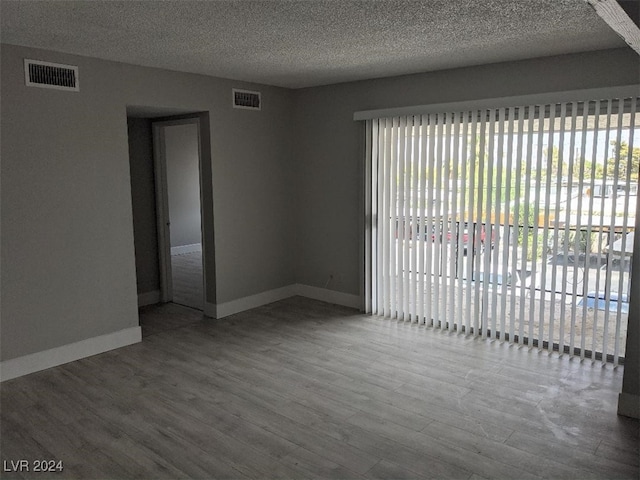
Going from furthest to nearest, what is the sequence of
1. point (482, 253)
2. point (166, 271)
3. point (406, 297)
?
point (166, 271)
point (406, 297)
point (482, 253)

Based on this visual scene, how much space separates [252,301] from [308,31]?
3361 millimetres

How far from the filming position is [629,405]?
3219 mm

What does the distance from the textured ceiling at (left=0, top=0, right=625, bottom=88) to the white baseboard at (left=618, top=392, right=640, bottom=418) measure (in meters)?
2.44

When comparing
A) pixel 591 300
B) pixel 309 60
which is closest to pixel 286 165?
pixel 309 60

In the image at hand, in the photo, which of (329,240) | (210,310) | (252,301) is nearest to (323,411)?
(210,310)

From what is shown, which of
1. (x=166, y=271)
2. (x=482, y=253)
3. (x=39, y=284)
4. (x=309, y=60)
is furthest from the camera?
(x=166, y=271)

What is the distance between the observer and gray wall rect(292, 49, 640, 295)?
4434 millimetres

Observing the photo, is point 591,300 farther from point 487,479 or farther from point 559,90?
point 487,479

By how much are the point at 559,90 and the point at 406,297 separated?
242 cm

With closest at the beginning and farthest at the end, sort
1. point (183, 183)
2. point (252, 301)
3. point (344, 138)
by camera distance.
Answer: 1. point (344, 138)
2. point (252, 301)
3. point (183, 183)

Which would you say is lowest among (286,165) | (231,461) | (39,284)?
(231,461)

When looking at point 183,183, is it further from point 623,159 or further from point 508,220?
point 623,159

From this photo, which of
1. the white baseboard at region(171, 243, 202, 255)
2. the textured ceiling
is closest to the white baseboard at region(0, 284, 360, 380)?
the textured ceiling

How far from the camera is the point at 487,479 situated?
261 centimetres
